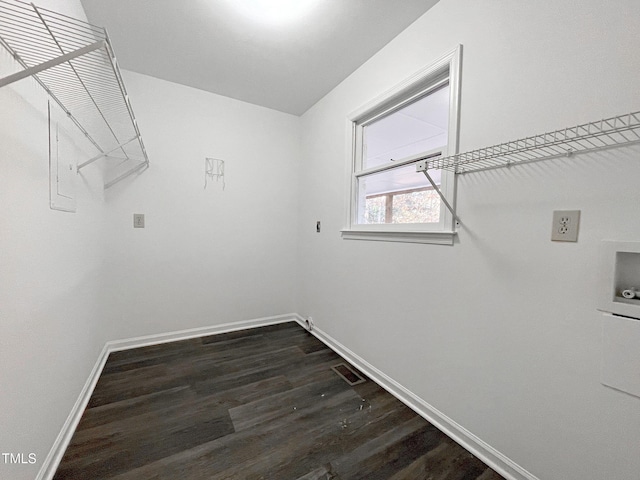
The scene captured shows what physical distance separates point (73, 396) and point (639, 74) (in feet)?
9.72

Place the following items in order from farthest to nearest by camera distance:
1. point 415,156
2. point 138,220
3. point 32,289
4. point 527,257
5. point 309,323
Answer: point 309,323, point 138,220, point 415,156, point 527,257, point 32,289

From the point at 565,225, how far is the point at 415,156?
0.92 meters

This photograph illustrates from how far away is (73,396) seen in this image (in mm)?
1441

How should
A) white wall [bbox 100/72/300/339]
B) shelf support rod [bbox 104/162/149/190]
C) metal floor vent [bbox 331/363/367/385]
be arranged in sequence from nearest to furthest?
1. metal floor vent [bbox 331/363/367/385]
2. shelf support rod [bbox 104/162/149/190]
3. white wall [bbox 100/72/300/339]

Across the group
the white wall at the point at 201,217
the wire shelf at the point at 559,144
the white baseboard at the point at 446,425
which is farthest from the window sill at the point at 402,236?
the white wall at the point at 201,217

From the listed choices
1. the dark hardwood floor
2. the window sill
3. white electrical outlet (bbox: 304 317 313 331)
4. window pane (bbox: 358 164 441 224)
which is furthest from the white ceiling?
the dark hardwood floor

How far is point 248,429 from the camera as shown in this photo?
1.45 m

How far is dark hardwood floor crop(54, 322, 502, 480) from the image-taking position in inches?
47.7

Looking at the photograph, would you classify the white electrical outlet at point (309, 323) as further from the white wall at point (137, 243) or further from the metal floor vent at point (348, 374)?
the metal floor vent at point (348, 374)

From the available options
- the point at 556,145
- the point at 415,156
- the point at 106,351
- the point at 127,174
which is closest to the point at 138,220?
the point at 127,174

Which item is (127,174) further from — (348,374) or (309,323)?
(348,374)

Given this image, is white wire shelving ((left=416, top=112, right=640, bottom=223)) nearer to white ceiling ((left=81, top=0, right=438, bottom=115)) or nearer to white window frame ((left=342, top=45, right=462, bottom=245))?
white window frame ((left=342, top=45, right=462, bottom=245))

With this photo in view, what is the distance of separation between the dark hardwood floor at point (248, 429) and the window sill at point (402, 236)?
1.10 meters

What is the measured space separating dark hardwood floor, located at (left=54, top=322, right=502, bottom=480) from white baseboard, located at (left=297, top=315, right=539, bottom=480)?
4 cm
